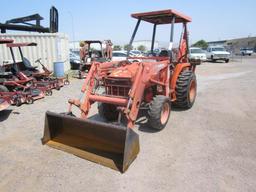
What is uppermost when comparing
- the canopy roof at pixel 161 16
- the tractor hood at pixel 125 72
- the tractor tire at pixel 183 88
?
the canopy roof at pixel 161 16

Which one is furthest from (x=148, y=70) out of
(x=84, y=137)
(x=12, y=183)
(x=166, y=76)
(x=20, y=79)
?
(x=20, y=79)

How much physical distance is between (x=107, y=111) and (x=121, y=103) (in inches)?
47.9

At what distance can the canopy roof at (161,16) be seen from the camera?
16.8 feet

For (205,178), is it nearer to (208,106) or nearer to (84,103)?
(84,103)

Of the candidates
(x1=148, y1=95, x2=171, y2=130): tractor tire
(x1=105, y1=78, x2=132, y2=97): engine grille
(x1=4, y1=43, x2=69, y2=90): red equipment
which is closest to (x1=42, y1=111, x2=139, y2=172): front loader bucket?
(x1=148, y1=95, x2=171, y2=130): tractor tire

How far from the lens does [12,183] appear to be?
2.95m

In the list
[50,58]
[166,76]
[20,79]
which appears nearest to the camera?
[166,76]

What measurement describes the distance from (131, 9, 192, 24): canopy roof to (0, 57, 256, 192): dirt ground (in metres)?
2.35

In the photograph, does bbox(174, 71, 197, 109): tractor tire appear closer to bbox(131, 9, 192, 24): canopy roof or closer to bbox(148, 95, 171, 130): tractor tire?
bbox(148, 95, 171, 130): tractor tire

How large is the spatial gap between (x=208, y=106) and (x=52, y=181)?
4.91 metres

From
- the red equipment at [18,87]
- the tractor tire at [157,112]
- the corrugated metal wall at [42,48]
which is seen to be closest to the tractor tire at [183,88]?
the tractor tire at [157,112]

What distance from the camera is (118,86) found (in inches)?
183

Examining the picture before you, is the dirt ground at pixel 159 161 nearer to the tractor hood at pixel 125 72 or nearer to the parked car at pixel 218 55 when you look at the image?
the tractor hood at pixel 125 72

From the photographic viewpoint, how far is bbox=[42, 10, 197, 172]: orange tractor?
3457mm
